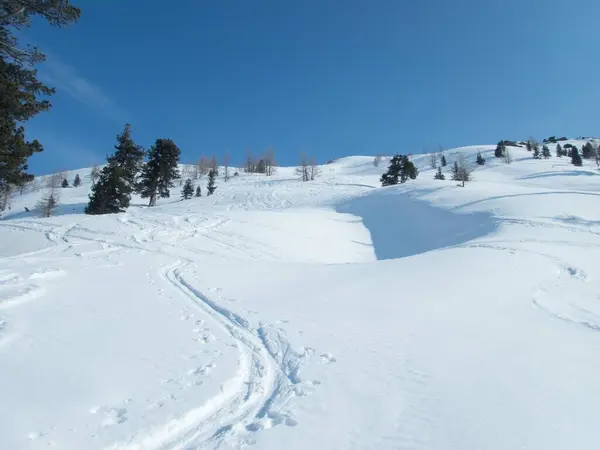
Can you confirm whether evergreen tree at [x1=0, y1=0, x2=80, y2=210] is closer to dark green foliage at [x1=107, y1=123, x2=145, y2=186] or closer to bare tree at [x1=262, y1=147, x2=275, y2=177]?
dark green foliage at [x1=107, y1=123, x2=145, y2=186]

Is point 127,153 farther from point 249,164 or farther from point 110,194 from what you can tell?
point 249,164

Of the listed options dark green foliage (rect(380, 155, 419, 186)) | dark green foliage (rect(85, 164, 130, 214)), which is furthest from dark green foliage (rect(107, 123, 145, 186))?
dark green foliage (rect(380, 155, 419, 186))

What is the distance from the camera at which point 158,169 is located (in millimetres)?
35250

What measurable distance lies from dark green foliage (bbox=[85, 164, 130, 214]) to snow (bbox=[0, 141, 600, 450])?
16.9 metres

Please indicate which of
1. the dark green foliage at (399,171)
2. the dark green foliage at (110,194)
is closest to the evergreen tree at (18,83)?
the dark green foliage at (110,194)

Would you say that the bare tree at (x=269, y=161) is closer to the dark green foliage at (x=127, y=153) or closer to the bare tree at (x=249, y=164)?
the bare tree at (x=249, y=164)

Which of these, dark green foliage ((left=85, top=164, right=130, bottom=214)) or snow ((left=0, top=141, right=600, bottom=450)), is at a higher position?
dark green foliage ((left=85, top=164, right=130, bottom=214))

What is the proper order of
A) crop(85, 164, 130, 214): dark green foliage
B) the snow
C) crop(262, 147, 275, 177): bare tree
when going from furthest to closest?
crop(262, 147, 275, 177): bare tree
crop(85, 164, 130, 214): dark green foliage
the snow

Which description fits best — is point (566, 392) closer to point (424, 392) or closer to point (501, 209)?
point (424, 392)

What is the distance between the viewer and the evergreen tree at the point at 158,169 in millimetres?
35281

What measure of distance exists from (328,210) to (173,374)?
25.4 metres

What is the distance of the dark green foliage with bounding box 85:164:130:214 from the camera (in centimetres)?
2936

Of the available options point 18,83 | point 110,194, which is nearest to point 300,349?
point 18,83

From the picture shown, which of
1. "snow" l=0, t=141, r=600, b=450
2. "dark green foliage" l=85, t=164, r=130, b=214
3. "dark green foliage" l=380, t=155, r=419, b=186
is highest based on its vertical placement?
"dark green foliage" l=380, t=155, r=419, b=186
